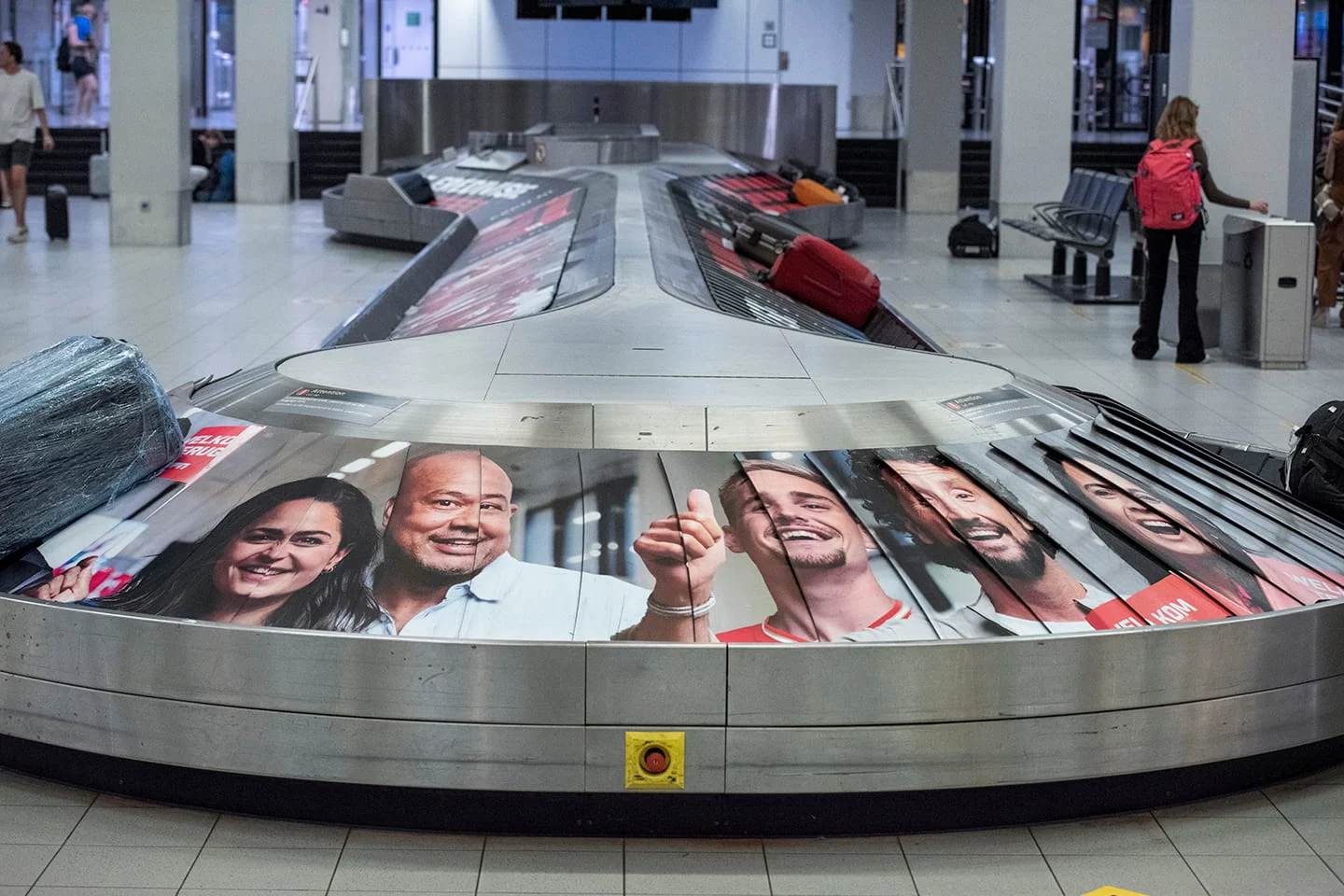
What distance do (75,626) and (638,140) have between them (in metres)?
14.9

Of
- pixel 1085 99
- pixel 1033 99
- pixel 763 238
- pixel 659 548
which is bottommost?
pixel 659 548

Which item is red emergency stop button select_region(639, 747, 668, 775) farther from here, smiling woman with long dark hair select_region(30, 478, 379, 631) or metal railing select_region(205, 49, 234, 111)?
metal railing select_region(205, 49, 234, 111)

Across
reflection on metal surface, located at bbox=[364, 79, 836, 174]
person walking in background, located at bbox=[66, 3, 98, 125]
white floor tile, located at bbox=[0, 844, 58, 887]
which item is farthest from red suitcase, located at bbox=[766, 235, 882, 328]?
person walking in background, located at bbox=[66, 3, 98, 125]

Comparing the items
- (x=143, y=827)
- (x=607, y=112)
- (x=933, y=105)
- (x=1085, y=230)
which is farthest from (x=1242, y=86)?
(x=607, y=112)

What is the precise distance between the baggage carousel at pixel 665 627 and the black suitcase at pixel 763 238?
25.7ft

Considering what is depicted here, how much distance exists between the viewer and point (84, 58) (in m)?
31.7

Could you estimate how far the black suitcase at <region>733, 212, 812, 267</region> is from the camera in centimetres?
1223

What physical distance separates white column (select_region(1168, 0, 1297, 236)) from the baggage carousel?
664cm

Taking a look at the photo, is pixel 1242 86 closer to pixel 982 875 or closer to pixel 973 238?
pixel 973 238

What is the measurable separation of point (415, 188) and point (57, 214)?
3.71 m

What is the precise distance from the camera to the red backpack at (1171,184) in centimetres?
959

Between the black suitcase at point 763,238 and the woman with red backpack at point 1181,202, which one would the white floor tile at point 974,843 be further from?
the black suitcase at point 763,238

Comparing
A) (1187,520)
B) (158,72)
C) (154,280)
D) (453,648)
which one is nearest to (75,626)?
(453,648)

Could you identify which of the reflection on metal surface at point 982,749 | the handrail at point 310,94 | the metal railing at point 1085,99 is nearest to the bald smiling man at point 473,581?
the reflection on metal surface at point 982,749
